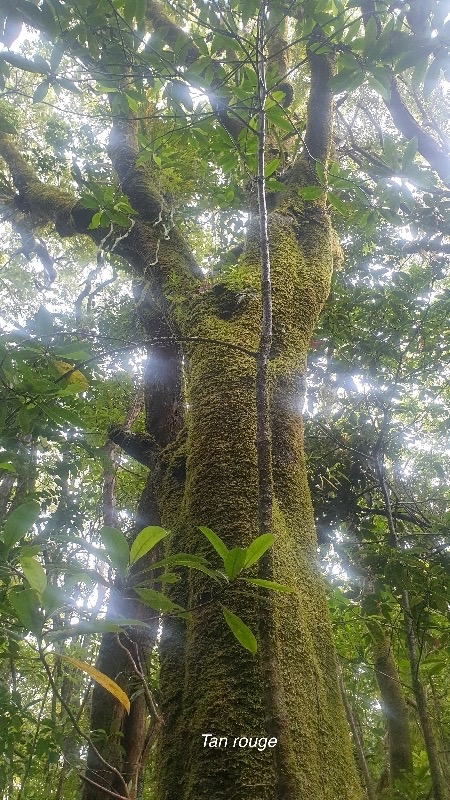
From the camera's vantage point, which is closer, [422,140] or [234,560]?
[234,560]

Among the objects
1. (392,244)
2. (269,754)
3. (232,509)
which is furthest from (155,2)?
(269,754)

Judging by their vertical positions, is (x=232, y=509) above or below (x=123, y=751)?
above

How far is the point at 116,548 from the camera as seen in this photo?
1001 mm

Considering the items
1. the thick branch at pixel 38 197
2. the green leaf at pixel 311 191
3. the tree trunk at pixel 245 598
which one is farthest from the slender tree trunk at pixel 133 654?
the thick branch at pixel 38 197

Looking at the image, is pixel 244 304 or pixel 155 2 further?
pixel 155 2

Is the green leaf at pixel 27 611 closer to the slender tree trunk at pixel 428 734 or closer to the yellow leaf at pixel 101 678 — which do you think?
the yellow leaf at pixel 101 678

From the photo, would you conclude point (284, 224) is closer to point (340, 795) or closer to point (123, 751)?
point (340, 795)

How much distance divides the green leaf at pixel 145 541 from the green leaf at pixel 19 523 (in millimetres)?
228

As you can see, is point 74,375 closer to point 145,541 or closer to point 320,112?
point 145,541

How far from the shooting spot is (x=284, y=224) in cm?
319

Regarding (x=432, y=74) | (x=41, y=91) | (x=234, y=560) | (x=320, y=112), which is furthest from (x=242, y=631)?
(x=320, y=112)

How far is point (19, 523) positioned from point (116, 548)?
0.77 ft

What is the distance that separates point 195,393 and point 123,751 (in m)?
2.18

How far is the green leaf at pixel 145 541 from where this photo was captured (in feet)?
3.35
